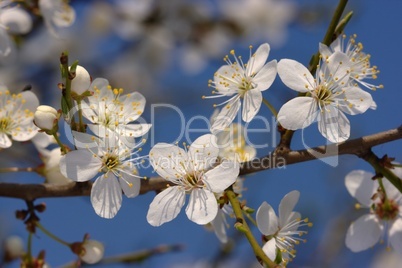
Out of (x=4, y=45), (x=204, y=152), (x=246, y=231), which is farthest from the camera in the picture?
(x=4, y=45)

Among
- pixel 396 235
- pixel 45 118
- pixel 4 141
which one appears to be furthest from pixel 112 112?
pixel 396 235

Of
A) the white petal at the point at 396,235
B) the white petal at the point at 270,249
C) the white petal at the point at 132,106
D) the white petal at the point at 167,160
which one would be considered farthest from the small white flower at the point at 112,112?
the white petal at the point at 396,235

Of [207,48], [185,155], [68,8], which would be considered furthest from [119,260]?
[207,48]

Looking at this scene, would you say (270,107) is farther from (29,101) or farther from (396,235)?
(29,101)

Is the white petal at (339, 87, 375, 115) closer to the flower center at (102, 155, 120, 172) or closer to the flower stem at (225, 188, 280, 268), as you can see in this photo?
the flower stem at (225, 188, 280, 268)

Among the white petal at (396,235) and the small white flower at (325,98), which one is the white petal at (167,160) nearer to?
the small white flower at (325,98)

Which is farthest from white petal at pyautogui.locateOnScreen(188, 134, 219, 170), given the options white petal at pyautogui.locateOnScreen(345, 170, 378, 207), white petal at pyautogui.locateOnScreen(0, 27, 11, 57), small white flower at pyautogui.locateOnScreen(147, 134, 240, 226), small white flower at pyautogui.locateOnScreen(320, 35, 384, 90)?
white petal at pyautogui.locateOnScreen(0, 27, 11, 57)

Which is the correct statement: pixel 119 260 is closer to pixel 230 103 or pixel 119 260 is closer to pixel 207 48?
pixel 230 103
